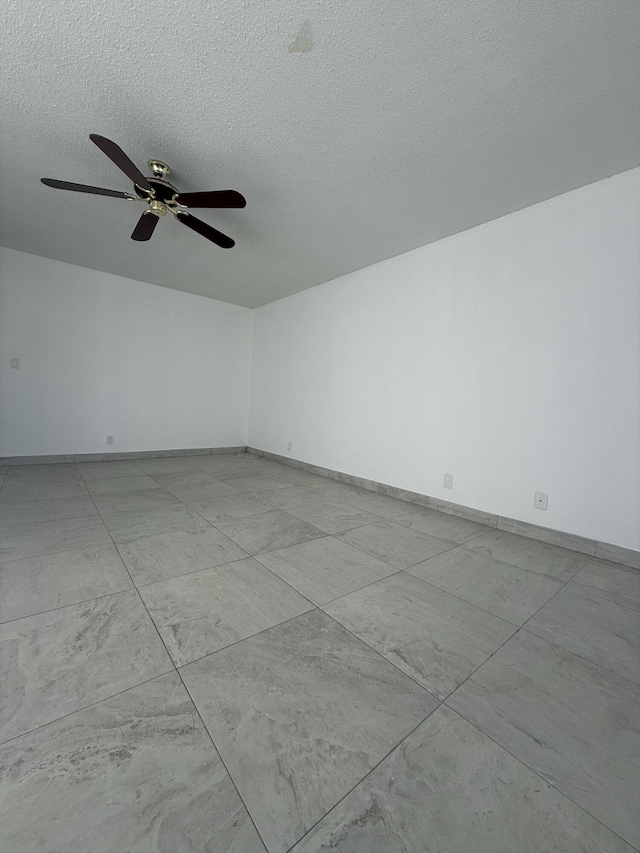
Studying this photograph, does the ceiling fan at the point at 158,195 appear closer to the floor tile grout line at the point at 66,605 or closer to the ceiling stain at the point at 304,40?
the ceiling stain at the point at 304,40

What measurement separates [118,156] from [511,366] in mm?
2960

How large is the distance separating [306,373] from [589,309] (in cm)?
327

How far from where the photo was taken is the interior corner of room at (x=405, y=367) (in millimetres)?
2346

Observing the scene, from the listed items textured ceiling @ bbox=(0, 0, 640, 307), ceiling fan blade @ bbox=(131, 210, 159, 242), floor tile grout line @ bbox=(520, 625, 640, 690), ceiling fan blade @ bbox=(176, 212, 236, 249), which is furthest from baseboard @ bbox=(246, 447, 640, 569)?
ceiling fan blade @ bbox=(131, 210, 159, 242)

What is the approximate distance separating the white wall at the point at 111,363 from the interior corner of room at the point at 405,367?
22 millimetres

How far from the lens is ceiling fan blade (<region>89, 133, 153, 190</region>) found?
171cm

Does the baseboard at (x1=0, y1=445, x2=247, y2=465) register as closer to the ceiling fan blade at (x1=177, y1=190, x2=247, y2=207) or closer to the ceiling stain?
the ceiling fan blade at (x1=177, y1=190, x2=247, y2=207)

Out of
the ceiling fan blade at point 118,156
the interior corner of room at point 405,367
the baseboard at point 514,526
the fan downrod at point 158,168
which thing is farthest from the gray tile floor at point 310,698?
the fan downrod at point 158,168

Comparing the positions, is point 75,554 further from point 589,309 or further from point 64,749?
point 589,309

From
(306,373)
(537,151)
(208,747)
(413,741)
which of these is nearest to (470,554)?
(413,741)

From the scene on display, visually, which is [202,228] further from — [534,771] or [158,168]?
[534,771]

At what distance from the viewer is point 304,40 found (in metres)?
1.56

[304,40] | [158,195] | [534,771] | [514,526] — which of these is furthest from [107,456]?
[534,771]

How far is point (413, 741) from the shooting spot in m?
0.96
